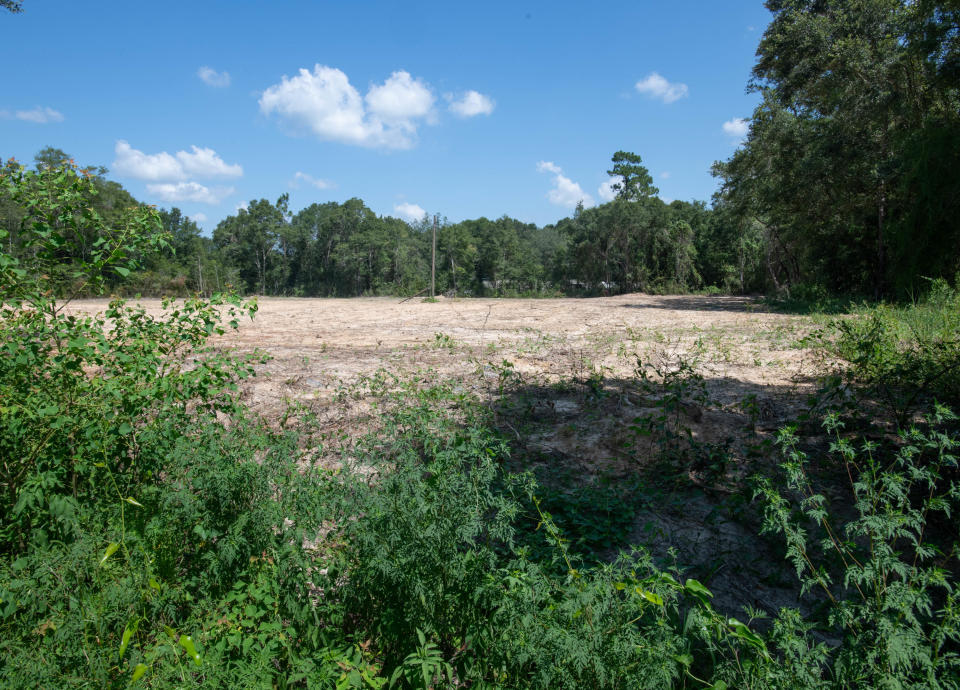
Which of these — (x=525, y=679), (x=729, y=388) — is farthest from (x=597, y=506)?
(x=729, y=388)

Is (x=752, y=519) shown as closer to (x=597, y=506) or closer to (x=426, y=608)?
(x=597, y=506)

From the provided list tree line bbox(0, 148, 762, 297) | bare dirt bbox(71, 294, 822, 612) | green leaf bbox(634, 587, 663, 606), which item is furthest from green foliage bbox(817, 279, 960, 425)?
tree line bbox(0, 148, 762, 297)

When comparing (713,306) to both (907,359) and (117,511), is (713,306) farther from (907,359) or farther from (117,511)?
(117,511)

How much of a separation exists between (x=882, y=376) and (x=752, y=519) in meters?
2.08

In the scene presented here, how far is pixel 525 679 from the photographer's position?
198 cm

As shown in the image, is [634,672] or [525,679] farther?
[525,679]

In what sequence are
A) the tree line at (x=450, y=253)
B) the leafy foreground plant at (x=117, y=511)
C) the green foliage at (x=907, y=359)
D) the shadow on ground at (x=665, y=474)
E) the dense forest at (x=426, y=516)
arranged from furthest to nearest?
the tree line at (x=450, y=253) → the green foliage at (x=907, y=359) → the shadow on ground at (x=665, y=474) → the leafy foreground plant at (x=117, y=511) → the dense forest at (x=426, y=516)

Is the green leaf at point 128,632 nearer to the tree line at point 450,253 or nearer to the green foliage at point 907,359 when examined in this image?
the green foliage at point 907,359

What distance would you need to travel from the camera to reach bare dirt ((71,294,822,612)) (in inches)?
127

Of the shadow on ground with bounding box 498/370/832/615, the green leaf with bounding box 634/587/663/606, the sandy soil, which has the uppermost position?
the sandy soil

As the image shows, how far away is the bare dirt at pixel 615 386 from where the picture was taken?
3.21m

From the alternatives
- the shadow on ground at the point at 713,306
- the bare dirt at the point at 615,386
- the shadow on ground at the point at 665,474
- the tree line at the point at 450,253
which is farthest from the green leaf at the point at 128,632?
the tree line at the point at 450,253

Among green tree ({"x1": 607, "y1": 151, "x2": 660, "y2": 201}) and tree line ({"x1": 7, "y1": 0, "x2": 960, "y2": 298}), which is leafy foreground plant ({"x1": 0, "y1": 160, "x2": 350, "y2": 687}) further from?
green tree ({"x1": 607, "y1": 151, "x2": 660, "y2": 201})

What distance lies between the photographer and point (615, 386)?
623 centimetres
